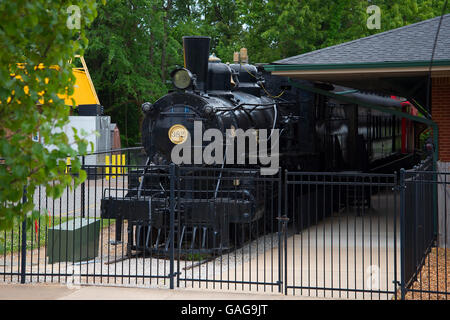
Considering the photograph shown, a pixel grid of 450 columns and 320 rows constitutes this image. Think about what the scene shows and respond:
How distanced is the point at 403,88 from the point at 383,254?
3983 mm

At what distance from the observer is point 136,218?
1057 cm

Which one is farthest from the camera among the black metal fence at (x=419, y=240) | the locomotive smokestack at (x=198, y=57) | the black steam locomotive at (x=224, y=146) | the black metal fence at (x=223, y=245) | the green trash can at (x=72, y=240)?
the locomotive smokestack at (x=198, y=57)

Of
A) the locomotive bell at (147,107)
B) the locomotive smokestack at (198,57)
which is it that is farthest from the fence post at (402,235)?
the locomotive bell at (147,107)

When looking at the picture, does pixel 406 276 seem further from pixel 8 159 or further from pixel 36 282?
pixel 8 159

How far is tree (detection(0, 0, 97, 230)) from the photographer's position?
4.23 metres

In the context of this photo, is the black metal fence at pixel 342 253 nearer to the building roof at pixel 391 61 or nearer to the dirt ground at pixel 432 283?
the dirt ground at pixel 432 283

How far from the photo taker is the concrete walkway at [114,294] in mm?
7766

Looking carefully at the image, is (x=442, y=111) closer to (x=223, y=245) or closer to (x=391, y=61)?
(x=391, y=61)

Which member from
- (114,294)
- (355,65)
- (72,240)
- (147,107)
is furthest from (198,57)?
(114,294)

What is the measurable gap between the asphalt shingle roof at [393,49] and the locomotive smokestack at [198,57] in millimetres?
1383

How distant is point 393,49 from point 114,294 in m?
7.05

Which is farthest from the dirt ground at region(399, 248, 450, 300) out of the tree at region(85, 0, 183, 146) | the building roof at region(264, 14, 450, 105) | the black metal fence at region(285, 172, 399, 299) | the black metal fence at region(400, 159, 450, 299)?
the tree at region(85, 0, 183, 146)

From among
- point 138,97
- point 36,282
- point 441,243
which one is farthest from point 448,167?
point 138,97

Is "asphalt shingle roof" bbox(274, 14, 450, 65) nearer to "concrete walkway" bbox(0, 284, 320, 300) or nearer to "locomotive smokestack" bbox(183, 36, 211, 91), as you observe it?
"locomotive smokestack" bbox(183, 36, 211, 91)
